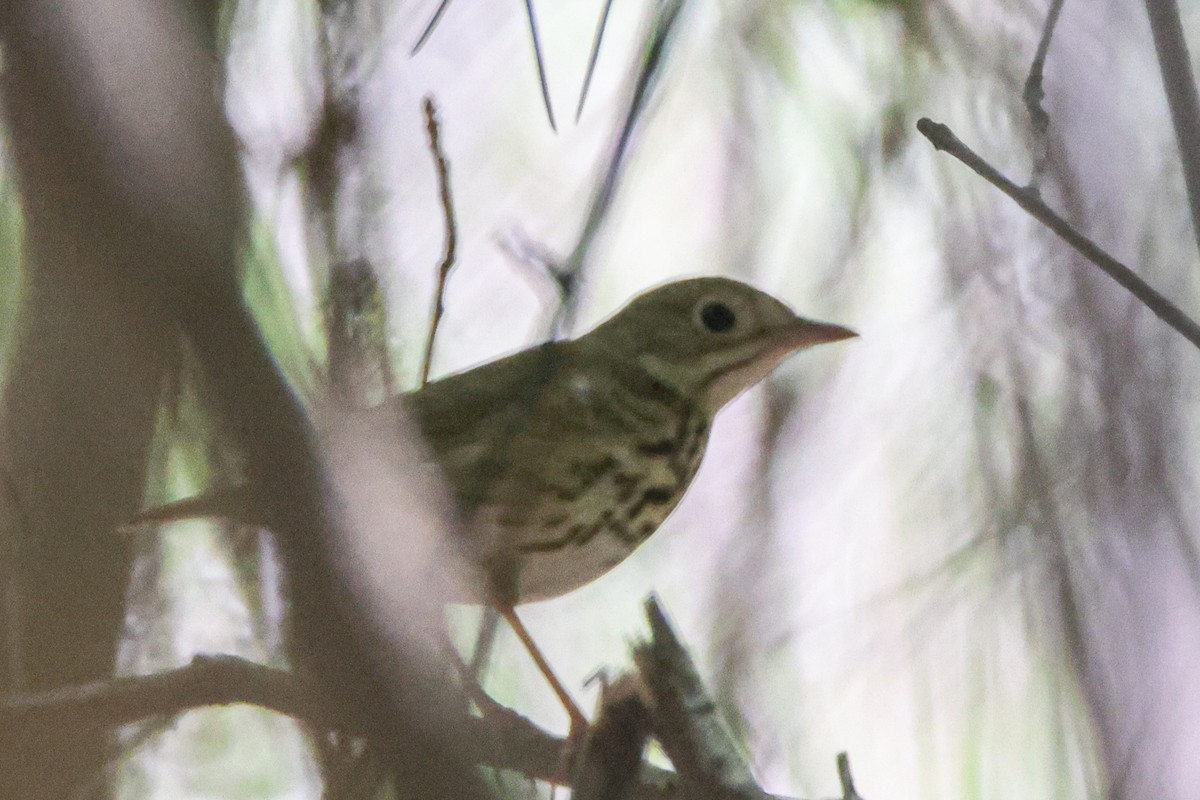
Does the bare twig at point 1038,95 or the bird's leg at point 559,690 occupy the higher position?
the bare twig at point 1038,95

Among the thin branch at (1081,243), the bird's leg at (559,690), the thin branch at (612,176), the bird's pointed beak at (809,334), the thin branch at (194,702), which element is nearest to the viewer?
the thin branch at (1081,243)

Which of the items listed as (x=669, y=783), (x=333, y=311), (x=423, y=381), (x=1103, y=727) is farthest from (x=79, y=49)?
(x=1103, y=727)

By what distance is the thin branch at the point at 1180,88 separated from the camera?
53.3 inches

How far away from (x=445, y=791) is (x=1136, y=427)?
6.92 ft

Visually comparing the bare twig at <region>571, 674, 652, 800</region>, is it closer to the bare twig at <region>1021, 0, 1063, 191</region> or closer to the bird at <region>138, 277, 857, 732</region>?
A: the bird at <region>138, 277, 857, 732</region>

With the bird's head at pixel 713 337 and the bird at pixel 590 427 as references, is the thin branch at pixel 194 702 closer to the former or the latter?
the bird at pixel 590 427

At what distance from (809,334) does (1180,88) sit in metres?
1.33

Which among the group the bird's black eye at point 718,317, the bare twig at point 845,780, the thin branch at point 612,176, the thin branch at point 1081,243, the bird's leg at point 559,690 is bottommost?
the bare twig at point 845,780

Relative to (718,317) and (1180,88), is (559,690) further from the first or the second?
(1180,88)

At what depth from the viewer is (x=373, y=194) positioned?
1.89 meters

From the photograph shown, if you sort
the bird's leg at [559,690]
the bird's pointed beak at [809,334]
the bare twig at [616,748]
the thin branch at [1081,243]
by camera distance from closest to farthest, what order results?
the thin branch at [1081,243], the bare twig at [616,748], the bird's leg at [559,690], the bird's pointed beak at [809,334]

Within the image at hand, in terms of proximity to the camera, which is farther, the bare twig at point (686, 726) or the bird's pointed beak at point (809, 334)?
the bird's pointed beak at point (809, 334)

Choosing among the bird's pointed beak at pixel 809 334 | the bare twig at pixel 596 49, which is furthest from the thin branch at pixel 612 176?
the bird's pointed beak at pixel 809 334

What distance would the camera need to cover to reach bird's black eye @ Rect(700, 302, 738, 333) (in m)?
2.78
